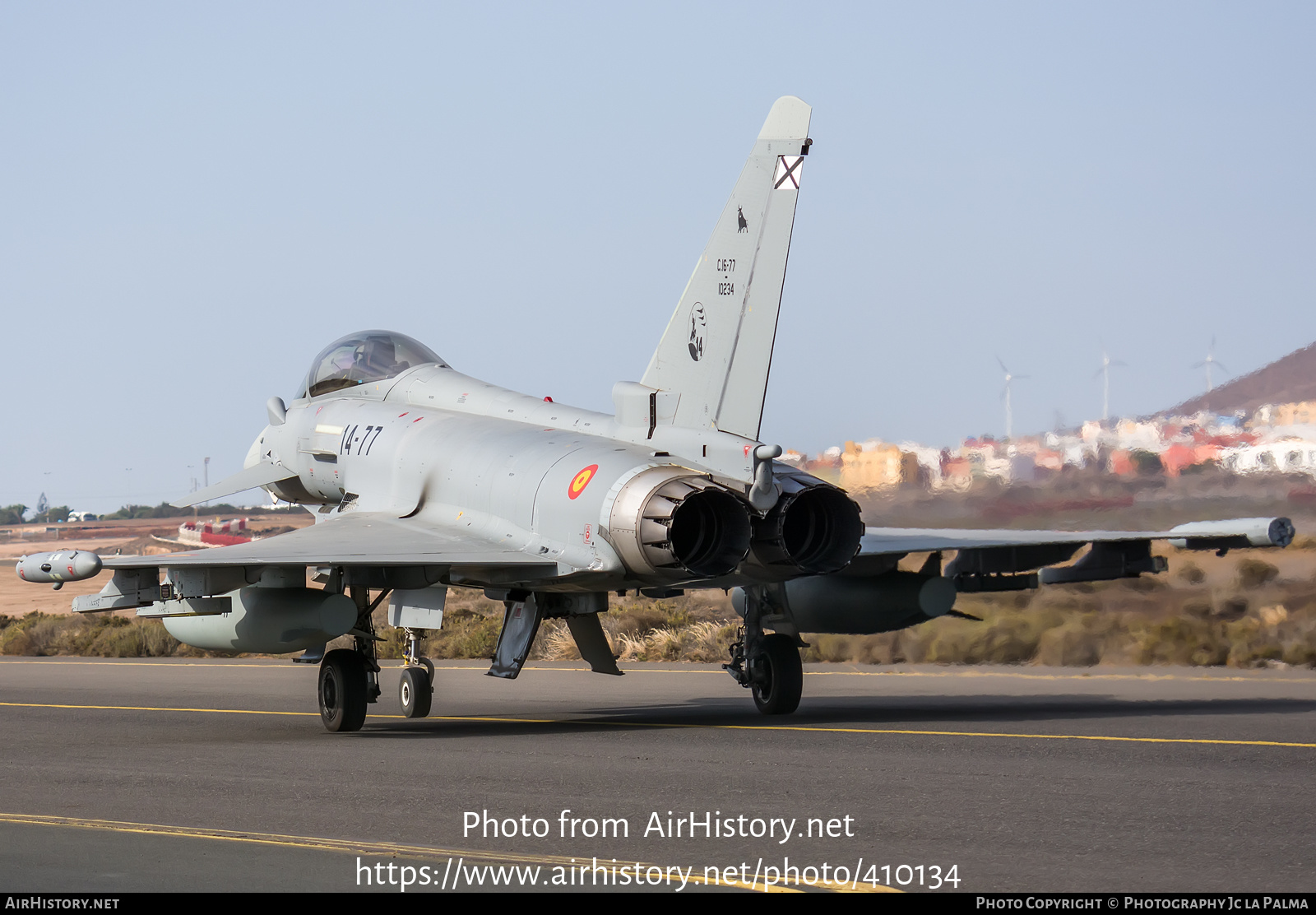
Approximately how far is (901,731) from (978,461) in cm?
1234

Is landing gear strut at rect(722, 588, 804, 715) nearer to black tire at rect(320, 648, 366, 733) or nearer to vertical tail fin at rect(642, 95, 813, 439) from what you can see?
vertical tail fin at rect(642, 95, 813, 439)

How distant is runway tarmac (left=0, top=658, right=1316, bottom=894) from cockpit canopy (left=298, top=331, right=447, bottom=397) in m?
4.27

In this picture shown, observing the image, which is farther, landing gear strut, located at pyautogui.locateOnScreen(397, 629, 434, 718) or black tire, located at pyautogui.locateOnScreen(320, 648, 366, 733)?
landing gear strut, located at pyautogui.locateOnScreen(397, 629, 434, 718)

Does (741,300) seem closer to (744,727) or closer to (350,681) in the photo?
(744,727)

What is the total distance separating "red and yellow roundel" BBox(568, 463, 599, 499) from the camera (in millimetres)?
15664

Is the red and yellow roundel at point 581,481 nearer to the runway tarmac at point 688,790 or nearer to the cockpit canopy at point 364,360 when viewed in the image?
the runway tarmac at point 688,790

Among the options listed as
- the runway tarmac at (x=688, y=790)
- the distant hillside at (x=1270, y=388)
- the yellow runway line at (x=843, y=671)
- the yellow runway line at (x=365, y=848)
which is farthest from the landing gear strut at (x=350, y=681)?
the distant hillside at (x=1270, y=388)

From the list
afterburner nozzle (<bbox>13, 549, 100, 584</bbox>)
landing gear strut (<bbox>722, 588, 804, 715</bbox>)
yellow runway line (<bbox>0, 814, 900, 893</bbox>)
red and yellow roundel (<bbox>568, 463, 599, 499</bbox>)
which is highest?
red and yellow roundel (<bbox>568, 463, 599, 499</bbox>)

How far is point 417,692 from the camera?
1784 cm

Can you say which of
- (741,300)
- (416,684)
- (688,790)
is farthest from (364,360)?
(688,790)

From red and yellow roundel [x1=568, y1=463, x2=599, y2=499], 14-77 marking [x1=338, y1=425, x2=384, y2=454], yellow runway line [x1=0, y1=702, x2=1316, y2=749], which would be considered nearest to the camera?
yellow runway line [x1=0, y1=702, x2=1316, y2=749]

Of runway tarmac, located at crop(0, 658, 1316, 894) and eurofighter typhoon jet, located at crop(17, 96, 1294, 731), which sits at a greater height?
eurofighter typhoon jet, located at crop(17, 96, 1294, 731)

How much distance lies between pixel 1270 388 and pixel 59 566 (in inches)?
722

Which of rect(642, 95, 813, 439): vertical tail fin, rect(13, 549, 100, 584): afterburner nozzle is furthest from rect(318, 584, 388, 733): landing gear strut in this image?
rect(642, 95, 813, 439): vertical tail fin
